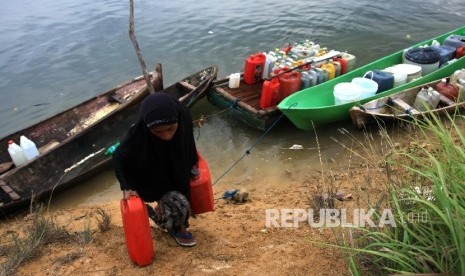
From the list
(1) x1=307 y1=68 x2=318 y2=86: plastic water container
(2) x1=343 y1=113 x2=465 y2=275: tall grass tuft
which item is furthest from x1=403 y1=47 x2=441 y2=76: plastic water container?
(2) x1=343 y1=113 x2=465 y2=275: tall grass tuft

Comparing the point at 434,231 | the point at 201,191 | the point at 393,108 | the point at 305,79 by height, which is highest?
the point at 434,231

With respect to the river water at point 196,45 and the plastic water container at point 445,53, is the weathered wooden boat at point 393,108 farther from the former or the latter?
the plastic water container at point 445,53

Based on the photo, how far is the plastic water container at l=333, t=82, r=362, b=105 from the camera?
21.5 feet

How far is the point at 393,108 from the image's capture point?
6320 millimetres

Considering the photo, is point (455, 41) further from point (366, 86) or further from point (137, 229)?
point (137, 229)

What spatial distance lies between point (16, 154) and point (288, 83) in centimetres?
460

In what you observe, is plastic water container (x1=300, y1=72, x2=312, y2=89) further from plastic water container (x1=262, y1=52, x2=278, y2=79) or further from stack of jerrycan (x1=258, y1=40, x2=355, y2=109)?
plastic water container (x1=262, y1=52, x2=278, y2=79)

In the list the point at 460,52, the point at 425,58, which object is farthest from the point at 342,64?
the point at 460,52

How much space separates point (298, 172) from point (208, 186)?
9.08ft

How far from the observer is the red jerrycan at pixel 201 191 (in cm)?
352

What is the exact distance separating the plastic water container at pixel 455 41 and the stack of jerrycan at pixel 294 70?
6.93 feet

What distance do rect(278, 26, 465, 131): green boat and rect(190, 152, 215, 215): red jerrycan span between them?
301 cm

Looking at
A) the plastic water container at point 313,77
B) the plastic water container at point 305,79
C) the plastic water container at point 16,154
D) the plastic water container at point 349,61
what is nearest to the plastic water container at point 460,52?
the plastic water container at point 349,61

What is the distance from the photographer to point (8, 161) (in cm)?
620
